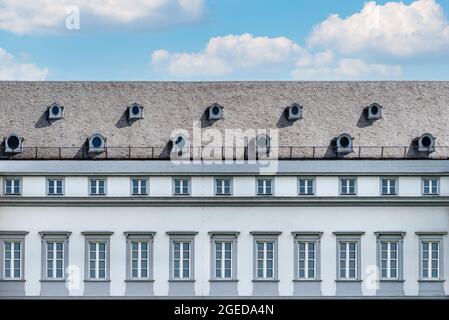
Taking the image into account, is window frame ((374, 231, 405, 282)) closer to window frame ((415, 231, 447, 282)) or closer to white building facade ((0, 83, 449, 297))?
white building facade ((0, 83, 449, 297))

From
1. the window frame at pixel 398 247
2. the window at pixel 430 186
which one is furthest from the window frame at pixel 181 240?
the window at pixel 430 186

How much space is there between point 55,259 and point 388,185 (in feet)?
62.0

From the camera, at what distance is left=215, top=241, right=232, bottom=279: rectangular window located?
68.1 metres

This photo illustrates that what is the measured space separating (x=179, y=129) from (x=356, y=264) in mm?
12779

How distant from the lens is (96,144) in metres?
69.4

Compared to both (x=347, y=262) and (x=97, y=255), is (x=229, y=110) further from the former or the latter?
(x=97, y=255)

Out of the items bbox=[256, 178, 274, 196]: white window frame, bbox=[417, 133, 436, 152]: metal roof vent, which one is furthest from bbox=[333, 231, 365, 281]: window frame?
bbox=[417, 133, 436, 152]: metal roof vent

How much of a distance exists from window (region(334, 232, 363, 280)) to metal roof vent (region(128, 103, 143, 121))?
13.4 m

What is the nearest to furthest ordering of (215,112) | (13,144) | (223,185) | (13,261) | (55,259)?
1. (55,259)
2. (13,261)
3. (223,185)
4. (13,144)
5. (215,112)

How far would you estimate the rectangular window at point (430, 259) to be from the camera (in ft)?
223

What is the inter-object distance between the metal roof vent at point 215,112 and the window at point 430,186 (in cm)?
1242

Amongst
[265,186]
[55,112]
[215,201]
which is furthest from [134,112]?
[265,186]
